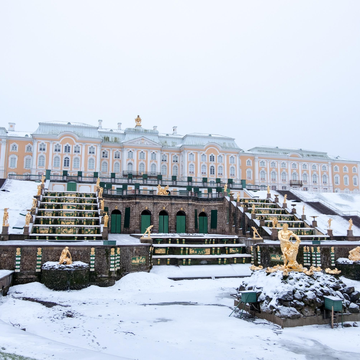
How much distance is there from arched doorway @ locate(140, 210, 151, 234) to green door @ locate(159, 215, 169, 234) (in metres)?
1.33

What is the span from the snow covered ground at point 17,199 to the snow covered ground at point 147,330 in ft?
37.5

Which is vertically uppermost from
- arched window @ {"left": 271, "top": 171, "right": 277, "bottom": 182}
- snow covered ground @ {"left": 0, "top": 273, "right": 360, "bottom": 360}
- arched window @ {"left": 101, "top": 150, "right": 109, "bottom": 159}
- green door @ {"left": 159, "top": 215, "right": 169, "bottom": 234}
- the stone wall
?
arched window @ {"left": 101, "top": 150, "right": 109, "bottom": 159}

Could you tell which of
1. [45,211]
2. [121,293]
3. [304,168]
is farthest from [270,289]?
[304,168]

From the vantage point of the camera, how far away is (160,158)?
67375 millimetres

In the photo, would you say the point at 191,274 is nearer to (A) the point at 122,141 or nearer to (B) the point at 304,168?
(A) the point at 122,141

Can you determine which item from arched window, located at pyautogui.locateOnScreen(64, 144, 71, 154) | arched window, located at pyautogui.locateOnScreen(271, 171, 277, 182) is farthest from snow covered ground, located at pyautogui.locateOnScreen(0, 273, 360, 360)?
arched window, located at pyautogui.locateOnScreen(271, 171, 277, 182)

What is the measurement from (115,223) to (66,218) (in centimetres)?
804

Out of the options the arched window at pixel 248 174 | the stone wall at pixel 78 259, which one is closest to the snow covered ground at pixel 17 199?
the stone wall at pixel 78 259

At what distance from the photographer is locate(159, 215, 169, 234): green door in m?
37.8

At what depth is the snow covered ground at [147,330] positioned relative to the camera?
10273 mm

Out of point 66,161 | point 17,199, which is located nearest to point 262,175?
point 66,161

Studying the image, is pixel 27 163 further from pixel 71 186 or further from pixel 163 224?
pixel 163 224

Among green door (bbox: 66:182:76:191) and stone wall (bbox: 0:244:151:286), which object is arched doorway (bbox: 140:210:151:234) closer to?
green door (bbox: 66:182:76:191)

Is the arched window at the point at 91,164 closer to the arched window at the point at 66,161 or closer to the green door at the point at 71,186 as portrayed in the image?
the arched window at the point at 66,161
